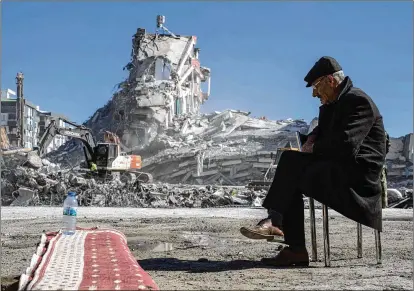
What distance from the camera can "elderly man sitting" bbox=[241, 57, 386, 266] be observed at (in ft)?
11.9

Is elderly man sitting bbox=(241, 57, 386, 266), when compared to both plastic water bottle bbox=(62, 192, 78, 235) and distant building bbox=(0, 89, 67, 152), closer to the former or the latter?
plastic water bottle bbox=(62, 192, 78, 235)

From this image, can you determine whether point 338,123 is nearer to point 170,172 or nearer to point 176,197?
point 176,197

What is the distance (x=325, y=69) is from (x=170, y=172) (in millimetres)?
30098

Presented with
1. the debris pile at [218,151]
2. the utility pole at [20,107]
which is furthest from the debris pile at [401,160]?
the utility pole at [20,107]

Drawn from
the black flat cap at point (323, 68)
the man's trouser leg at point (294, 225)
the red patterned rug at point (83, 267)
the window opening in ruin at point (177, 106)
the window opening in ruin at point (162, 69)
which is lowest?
the red patterned rug at point (83, 267)

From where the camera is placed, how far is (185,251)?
4.84 metres

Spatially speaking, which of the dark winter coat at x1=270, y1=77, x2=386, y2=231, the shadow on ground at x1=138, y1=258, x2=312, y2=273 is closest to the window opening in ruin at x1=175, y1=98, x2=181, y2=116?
the shadow on ground at x1=138, y1=258, x2=312, y2=273

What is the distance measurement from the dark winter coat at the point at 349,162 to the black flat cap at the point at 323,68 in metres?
0.21

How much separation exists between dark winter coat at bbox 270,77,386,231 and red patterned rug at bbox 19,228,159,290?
53.9 inches

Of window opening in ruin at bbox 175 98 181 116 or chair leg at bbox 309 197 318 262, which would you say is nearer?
chair leg at bbox 309 197 318 262

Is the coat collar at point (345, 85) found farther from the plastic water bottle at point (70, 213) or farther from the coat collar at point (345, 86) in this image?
the plastic water bottle at point (70, 213)

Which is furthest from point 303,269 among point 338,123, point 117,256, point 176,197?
point 176,197

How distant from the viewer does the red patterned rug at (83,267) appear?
2523 millimetres

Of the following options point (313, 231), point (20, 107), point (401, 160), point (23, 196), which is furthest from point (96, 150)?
point (20, 107)
